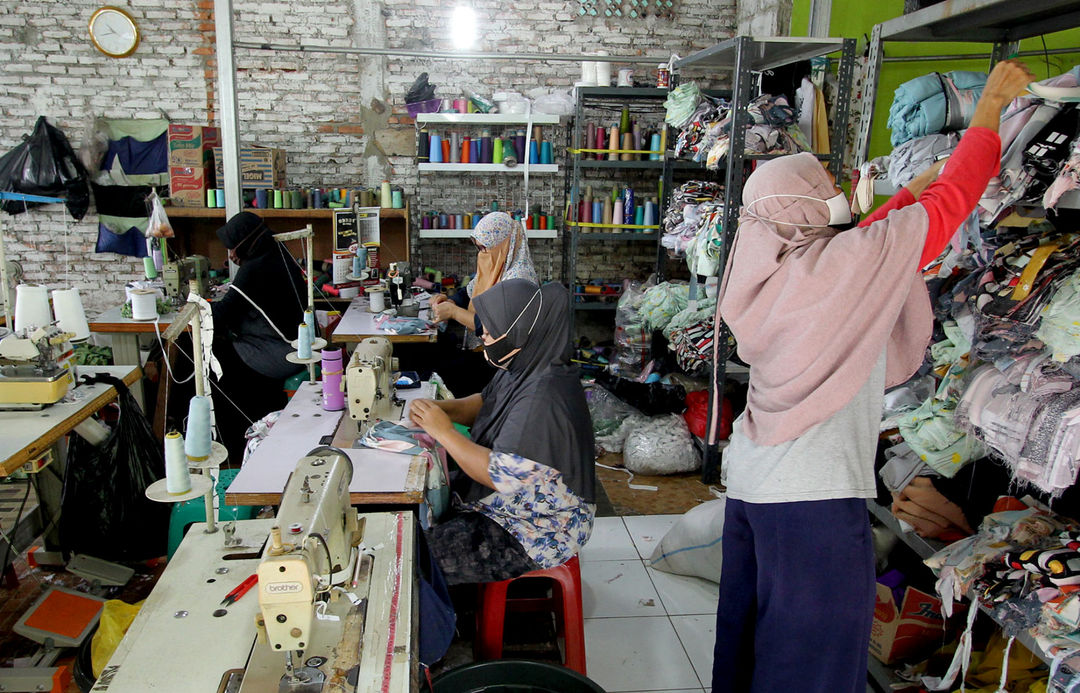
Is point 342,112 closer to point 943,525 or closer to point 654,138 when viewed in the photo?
point 654,138

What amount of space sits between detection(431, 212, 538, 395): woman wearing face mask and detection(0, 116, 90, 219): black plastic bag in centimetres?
371

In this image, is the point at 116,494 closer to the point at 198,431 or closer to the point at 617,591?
the point at 198,431

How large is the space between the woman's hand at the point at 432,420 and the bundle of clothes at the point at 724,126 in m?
2.52

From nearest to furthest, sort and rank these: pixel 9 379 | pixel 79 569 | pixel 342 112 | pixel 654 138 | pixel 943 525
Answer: pixel 943 525, pixel 9 379, pixel 79 569, pixel 654 138, pixel 342 112

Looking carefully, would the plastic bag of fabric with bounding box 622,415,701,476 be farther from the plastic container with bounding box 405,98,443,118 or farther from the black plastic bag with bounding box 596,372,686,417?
the plastic container with bounding box 405,98,443,118

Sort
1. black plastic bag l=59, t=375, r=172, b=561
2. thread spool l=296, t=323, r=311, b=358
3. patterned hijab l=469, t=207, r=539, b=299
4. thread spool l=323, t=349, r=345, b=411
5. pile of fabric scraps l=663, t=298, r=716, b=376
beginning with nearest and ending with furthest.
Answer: thread spool l=323, t=349, r=345, b=411
thread spool l=296, t=323, r=311, b=358
black plastic bag l=59, t=375, r=172, b=561
pile of fabric scraps l=663, t=298, r=716, b=376
patterned hijab l=469, t=207, r=539, b=299

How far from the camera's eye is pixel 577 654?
2453 mm

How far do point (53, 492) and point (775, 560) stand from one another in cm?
316

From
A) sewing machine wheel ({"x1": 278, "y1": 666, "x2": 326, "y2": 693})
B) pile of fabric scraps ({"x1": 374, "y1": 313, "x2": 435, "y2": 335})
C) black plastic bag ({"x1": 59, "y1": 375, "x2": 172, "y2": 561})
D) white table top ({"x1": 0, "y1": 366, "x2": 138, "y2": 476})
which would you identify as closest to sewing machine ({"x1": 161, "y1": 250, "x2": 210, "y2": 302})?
pile of fabric scraps ({"x1": 374, "y1": 313, "x2": 435, "y2": 335})

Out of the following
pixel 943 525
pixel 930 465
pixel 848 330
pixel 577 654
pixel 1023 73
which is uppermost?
pixel 1023 73

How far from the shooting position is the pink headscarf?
5.61 feet

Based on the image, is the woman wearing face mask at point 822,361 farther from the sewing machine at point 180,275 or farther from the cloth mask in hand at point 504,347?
the sewing machine at point 180,275

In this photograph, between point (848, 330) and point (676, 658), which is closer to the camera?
point (848, 330)

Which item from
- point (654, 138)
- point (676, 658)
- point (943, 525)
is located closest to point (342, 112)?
point (654, 138)
